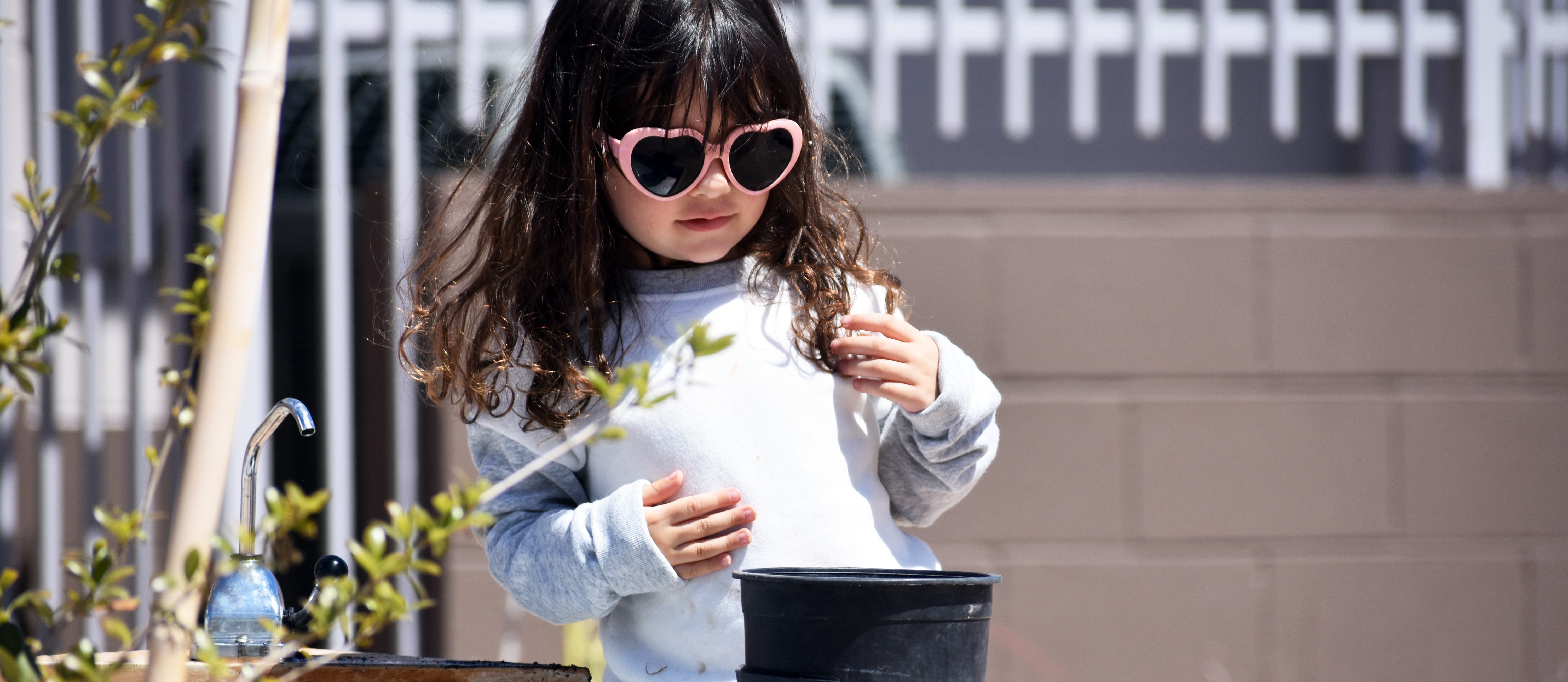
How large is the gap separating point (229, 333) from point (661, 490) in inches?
24.9

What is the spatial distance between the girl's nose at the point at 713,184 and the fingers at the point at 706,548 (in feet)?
1.16

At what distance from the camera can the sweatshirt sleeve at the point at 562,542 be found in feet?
4.35

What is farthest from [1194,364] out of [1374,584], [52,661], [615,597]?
[52,661]

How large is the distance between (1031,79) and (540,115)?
3.21 m

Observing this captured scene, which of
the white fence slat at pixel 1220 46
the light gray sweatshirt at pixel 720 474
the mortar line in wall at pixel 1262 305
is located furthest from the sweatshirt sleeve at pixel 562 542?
the white fence slat at pixel 1220 46

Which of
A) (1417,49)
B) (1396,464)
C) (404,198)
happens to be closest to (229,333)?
(404,198)

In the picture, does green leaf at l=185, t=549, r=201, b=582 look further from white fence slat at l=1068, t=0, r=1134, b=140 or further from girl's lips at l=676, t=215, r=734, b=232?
white fence slat at l=1068, t=0, r=1134, b=140

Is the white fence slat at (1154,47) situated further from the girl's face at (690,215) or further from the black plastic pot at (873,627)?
the black plastic pot at (873,627)

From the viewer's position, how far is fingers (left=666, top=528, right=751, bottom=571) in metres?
1.33

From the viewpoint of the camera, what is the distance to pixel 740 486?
139 centimetres

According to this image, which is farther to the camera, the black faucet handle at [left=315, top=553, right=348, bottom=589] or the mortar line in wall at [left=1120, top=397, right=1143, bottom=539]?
the mortar line in wall at [left=1120, top=397, right=1143, bottom=539]

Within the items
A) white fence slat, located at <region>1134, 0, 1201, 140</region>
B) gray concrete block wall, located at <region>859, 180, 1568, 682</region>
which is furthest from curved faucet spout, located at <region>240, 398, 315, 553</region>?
white fence slat, located at <region>1134, 0, 1201, 140</region>

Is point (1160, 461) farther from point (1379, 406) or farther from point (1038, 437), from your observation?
point (1379, 406)

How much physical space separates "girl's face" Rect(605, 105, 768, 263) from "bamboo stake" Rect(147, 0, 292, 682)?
25.1 inches
